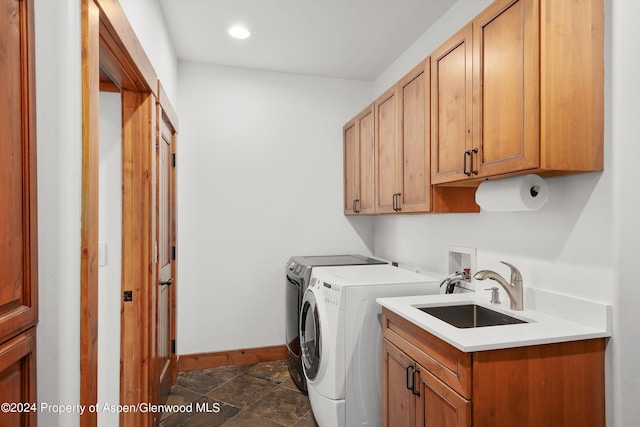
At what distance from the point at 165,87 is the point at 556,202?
2.45m

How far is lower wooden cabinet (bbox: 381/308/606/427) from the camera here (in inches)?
50.9

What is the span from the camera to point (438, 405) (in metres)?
1.45

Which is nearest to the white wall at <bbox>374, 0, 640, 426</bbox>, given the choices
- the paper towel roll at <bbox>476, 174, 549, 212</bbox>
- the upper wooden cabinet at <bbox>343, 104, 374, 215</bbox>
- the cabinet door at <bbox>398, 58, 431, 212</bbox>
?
the paper towel roll at <bbox>476, 174, 549, 212</bbox>

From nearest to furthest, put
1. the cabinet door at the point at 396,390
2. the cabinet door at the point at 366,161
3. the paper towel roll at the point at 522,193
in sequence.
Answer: the paper towel roll at the point at 522,193, the cabinet door at the point at 396,390, the cabinet door at the point at 366,161

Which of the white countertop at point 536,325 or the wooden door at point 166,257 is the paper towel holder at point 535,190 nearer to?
the white countertop at point 536,325

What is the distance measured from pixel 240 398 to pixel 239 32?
2.67m

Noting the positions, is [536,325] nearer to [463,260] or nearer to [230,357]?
[463,260]

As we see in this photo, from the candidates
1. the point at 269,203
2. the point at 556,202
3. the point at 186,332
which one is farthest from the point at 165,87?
the point at 556,202

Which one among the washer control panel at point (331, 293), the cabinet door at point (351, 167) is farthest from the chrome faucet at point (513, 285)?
the cabinet door at point (351, 167)

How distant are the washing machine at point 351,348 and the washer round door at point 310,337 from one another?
0.17 ft

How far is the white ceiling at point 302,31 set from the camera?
93.6 inches

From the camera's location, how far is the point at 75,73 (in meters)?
1.01

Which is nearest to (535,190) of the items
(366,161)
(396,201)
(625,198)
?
(625,198)

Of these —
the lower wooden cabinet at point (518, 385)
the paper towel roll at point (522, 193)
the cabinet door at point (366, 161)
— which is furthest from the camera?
the cabinet door at point (366, 161)
